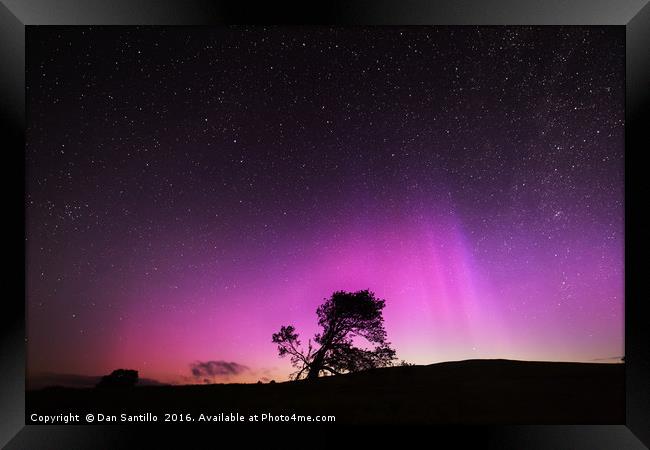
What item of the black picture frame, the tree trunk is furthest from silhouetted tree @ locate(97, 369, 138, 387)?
the tree trunk

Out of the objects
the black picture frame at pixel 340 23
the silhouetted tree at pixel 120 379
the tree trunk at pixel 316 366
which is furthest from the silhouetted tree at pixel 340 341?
the silhouetted tree at pixel 120 379

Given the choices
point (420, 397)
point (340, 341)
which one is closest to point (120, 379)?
point (340, 341)

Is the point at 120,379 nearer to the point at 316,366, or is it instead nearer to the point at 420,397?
the point at 316,366

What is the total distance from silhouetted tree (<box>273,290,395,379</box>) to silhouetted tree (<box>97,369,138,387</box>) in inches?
28.6

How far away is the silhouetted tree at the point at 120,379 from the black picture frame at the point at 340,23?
0.22 meters

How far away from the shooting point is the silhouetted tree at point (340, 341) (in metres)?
2.57

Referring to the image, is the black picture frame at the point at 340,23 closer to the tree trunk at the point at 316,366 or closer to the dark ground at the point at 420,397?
the dark ground at the point at 420,397

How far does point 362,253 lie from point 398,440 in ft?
2.96

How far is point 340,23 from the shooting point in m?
2.28

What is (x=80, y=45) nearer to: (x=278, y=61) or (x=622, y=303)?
(x=278, y=61)

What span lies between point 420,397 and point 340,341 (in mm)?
478

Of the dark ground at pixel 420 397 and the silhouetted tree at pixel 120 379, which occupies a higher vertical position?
the silhouetted tree at pixel 120 379

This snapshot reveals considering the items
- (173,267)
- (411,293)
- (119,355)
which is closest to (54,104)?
(173,267)

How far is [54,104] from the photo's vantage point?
8.28 ft
